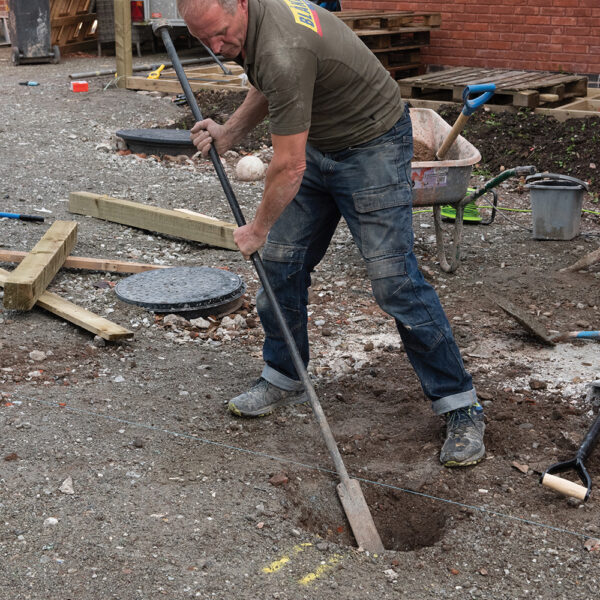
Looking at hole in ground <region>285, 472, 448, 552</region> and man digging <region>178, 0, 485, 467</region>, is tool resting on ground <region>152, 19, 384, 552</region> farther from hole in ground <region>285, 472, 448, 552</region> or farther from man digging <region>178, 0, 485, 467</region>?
man digging <region>178, 0, 485, 467</region>

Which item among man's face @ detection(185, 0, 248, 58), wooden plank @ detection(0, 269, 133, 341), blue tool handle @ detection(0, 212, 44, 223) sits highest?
man's face @ detection(185, 0, 248, 58)

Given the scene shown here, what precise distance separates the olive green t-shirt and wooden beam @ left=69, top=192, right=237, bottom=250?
9.59ft

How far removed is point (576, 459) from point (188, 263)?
3.54 meters

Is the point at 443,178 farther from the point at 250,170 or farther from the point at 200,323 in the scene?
the point at 250,170

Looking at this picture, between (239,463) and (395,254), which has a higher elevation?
(395,254)

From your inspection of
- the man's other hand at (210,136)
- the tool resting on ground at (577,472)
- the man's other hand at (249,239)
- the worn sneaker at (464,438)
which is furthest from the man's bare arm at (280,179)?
the tool resting on ground at (577,472)

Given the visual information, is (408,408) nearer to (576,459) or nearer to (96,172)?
(576,459)

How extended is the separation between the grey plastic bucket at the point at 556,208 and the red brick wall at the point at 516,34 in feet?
14.6

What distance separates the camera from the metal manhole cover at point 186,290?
5.17 metres

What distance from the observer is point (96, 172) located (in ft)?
27.8

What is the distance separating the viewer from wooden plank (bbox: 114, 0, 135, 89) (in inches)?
448

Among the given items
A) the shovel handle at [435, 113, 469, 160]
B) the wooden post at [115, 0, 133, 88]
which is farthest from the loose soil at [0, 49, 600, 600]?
the wooden post at [115, 0, 133, 88]

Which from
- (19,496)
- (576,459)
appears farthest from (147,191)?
(576,459)

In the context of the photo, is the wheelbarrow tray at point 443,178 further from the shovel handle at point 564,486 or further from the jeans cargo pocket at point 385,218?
the shovel handle at point 564,486
